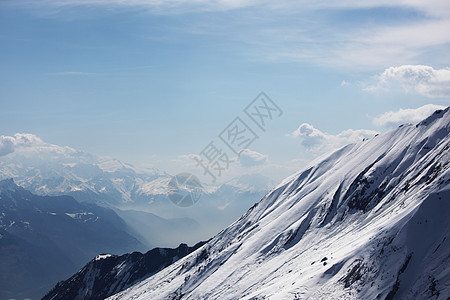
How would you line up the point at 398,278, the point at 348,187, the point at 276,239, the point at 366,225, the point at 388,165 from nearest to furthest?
1. the point at 398,278
2. the point at 366,225
3. the point at 388,165
4. the point at 348,187
5. the point at 276,239

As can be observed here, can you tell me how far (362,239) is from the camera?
110 m

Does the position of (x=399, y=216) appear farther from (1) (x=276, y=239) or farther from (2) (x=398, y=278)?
(1) (x=276, y=239)

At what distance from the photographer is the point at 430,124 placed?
515ft

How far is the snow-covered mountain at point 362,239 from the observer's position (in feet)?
286

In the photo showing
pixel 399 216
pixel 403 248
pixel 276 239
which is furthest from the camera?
pixel 276 239

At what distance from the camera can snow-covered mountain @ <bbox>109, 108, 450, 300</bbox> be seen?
286 ft

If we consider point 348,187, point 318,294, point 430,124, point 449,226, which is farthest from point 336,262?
point 430,124

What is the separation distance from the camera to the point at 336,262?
343 ft

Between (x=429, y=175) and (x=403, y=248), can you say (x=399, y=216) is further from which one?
(x=429, y=175)

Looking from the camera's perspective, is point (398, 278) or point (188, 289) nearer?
point (398, 278)

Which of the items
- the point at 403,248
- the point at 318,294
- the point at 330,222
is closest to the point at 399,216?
the point at 403,248

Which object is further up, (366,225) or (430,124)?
(430,124)

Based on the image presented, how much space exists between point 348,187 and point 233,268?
218ft

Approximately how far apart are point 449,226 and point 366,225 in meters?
41.9
